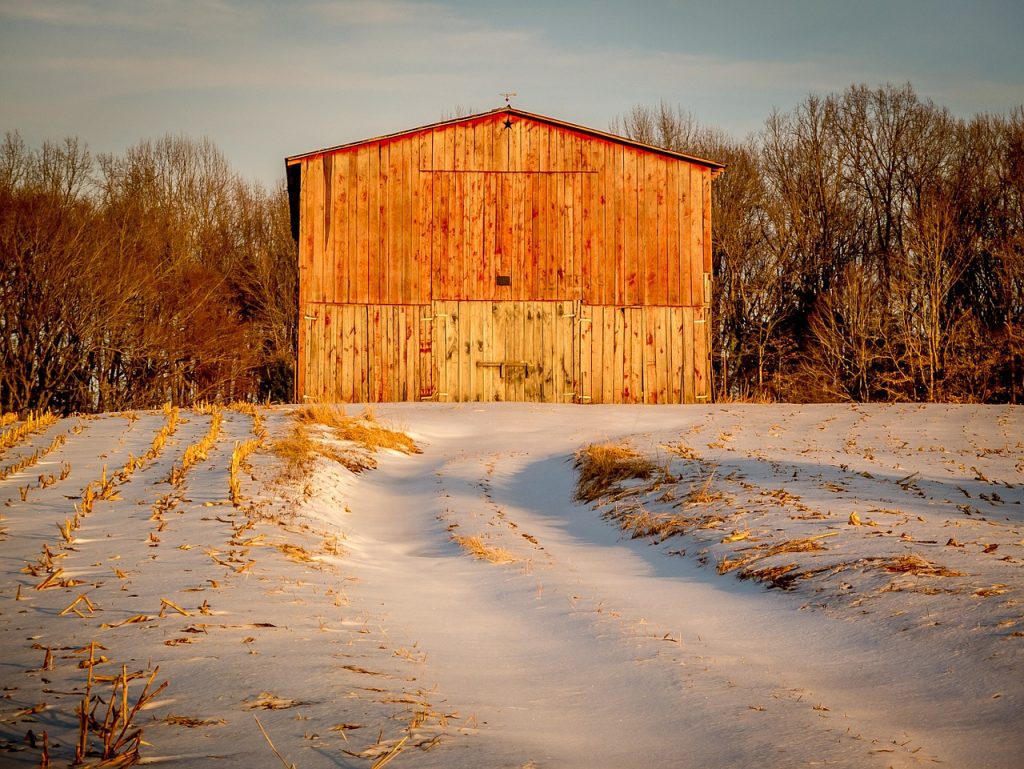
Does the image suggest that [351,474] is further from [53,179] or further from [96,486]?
[53,179]

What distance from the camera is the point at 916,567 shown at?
6.38m

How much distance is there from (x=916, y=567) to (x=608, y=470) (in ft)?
19.8

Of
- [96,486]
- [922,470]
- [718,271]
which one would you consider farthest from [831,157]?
[96,486]

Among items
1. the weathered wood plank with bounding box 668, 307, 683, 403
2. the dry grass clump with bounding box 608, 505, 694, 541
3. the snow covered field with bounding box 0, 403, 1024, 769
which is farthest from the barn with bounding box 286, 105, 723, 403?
the dry grass clump with bounding box 608, 505, 694, 541

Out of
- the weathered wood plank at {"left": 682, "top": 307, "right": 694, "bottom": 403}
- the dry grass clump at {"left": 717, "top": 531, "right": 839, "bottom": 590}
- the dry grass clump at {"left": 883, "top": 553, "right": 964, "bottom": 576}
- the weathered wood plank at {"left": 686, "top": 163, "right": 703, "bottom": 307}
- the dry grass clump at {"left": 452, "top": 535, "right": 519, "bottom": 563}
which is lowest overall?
the dry grass clump at {"left": 452, "top": 535, "right": 519, "bottom": 563}

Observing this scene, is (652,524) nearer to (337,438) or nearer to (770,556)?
(770,556)

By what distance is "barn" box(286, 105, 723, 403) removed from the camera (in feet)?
71.9

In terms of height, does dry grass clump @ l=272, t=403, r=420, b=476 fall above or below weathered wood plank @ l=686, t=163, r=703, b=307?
below

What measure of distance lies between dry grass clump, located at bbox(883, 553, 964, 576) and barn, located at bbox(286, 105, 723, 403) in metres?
15.6

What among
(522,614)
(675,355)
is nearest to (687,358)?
(675,355)

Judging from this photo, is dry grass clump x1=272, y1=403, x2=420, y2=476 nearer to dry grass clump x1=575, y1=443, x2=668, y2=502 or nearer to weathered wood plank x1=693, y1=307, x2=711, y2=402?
dry grass clump x1=575, y1=443, x2=668, y2=502

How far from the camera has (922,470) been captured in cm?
1214

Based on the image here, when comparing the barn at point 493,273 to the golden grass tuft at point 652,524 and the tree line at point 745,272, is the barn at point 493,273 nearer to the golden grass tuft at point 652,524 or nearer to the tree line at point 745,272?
the tree line at point 745,272

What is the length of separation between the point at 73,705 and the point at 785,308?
34823mm
